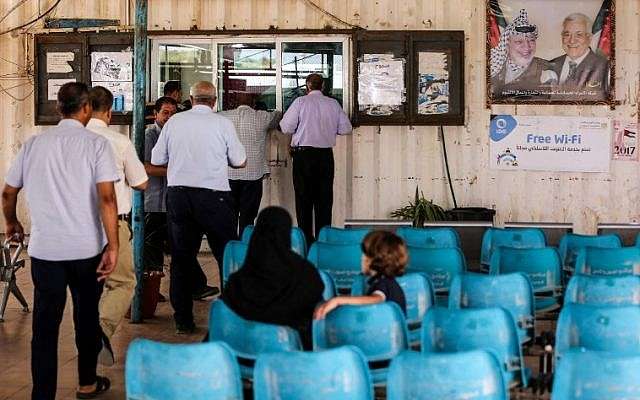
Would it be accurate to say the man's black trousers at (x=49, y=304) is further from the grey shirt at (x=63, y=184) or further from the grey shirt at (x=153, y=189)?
the grey shirt at (x=153, y=189)

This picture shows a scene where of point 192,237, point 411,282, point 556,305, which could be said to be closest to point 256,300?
point 411,282

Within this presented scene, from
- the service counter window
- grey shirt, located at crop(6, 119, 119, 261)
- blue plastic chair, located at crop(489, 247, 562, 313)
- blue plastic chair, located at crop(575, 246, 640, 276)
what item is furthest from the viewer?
the service counter window

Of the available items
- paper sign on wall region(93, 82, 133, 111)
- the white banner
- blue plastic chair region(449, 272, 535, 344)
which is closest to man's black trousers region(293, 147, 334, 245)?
the white banner

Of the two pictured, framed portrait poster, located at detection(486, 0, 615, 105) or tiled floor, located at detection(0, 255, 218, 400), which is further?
framed portrait poster, located at detection(486, 0, 615, 105)

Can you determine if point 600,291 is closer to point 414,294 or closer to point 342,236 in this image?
point 414,294

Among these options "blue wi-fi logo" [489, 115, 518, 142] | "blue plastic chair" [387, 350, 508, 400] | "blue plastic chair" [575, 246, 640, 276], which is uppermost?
"blue wi-fi logo" [489, 115, 518, 142]

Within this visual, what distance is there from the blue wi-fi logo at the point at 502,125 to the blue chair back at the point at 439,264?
5.16 meters

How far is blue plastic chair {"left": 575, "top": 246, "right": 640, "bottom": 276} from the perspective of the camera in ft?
19.4

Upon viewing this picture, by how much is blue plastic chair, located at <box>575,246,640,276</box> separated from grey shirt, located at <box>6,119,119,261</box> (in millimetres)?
2861

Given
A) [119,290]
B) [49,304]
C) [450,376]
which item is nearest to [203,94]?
[119,290]

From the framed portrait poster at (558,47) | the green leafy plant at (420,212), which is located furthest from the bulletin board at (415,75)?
the green leafy plant at (420,212)

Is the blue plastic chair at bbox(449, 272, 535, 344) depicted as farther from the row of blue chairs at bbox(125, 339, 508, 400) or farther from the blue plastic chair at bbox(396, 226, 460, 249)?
the blue plastic chair at bbox(396, 226, 460, 249)

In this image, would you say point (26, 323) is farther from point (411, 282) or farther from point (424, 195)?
point (424, 195)

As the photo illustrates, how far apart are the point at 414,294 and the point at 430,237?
1.99 metres
